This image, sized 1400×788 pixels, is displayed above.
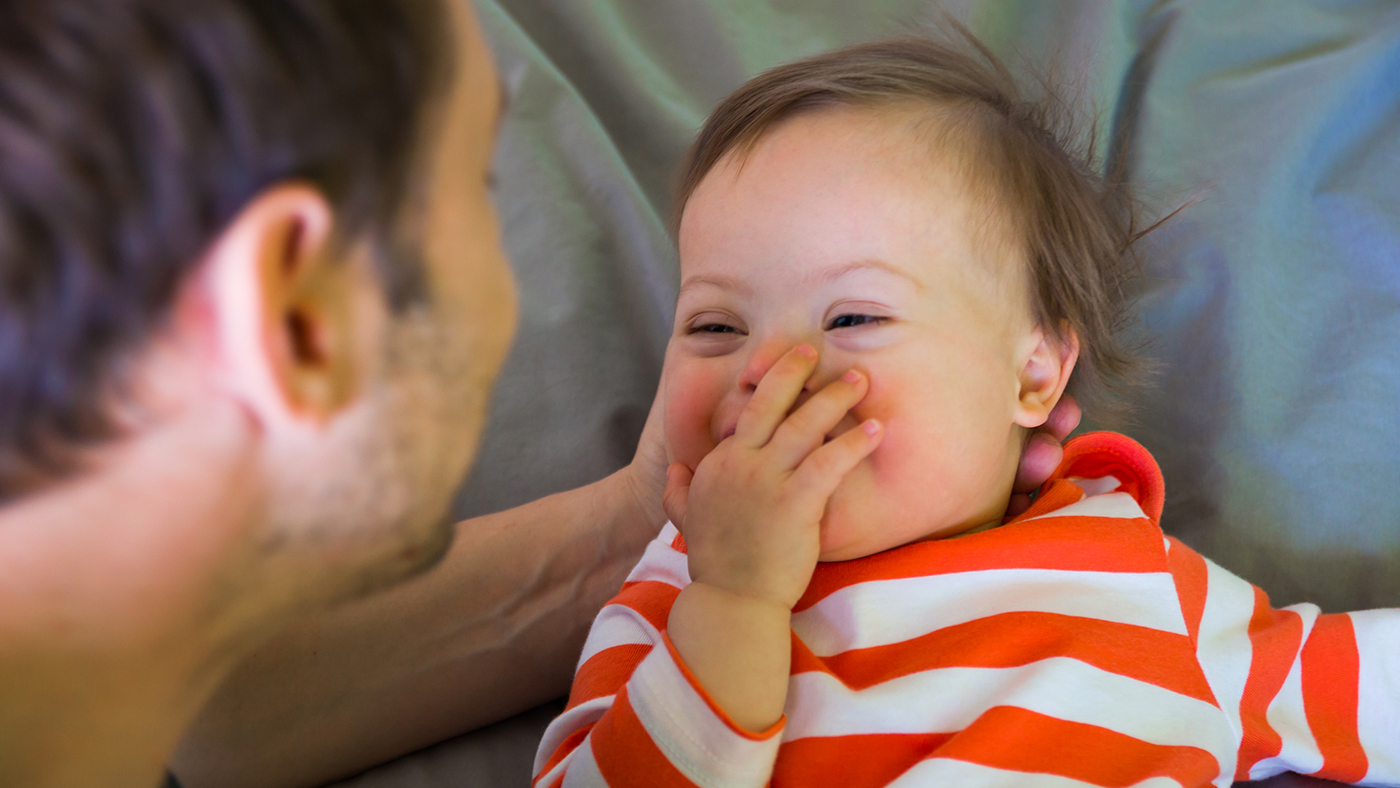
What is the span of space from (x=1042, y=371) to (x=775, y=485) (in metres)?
0.36

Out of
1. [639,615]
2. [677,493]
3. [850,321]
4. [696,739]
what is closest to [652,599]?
[639,615]

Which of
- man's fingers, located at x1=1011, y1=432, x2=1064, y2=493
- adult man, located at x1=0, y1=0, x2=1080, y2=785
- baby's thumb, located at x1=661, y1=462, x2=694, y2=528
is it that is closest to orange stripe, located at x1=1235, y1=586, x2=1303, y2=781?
man's fingers, located at x1=1011, y1=432, x2=1064, y2=493

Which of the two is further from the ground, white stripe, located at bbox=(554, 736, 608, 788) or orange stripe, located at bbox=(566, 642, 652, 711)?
white stripe, located at bbox=(554, 736, 608, 788)

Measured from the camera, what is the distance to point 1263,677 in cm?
89

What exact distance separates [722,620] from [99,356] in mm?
498

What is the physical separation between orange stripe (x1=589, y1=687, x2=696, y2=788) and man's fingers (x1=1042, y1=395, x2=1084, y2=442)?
56 cm

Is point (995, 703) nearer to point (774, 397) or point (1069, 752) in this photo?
point (1069, 752)

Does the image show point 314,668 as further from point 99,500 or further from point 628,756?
point 99,500

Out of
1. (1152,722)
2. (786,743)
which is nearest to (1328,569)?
(1152,722)

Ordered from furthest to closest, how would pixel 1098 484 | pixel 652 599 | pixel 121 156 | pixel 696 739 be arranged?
pixel 1098 484, pixel 652 599, pixel 696 739, pixel 121 156

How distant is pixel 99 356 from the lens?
355mm

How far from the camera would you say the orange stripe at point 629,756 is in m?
0.71

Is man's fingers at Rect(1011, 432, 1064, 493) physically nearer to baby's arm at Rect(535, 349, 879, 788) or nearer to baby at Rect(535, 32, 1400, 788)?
baby at Rect(535, 32, 1400, 788)

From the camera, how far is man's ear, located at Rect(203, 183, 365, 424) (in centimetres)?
36
